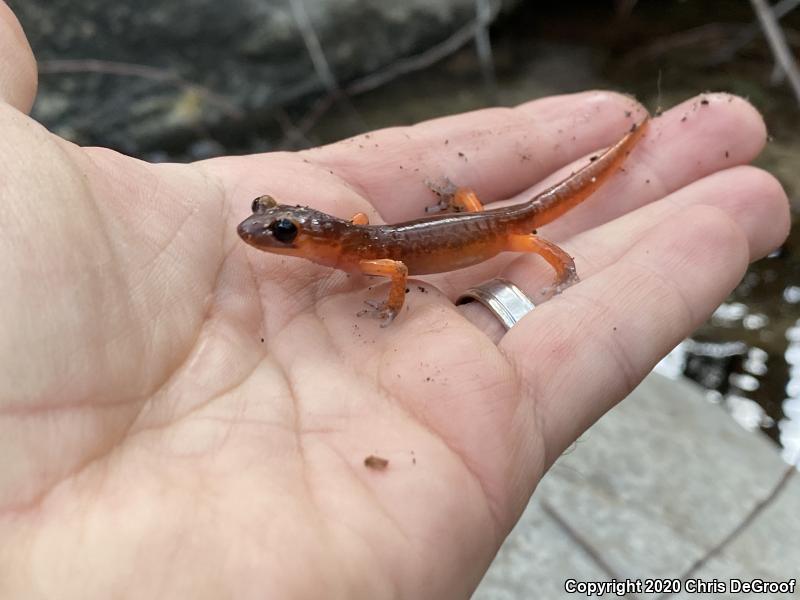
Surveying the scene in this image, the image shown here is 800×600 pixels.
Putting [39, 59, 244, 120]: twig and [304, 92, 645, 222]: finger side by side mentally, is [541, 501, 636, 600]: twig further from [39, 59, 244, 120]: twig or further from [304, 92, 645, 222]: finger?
[39, 59, 244, 120]: twig

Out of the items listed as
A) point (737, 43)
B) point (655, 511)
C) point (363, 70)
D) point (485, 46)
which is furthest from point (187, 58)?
point (737, 43)

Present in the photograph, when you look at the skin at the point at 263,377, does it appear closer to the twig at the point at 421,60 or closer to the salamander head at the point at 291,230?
the salamander head at the point at 291,230

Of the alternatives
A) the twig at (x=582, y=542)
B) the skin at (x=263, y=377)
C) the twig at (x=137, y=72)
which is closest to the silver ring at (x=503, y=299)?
the skin at (x=263, y=377)

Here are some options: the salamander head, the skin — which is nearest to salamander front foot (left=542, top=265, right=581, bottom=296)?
the skin

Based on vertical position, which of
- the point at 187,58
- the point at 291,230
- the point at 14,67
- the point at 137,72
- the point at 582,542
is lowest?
the point at 582,542

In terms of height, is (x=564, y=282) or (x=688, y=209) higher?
(x=688, y=209)

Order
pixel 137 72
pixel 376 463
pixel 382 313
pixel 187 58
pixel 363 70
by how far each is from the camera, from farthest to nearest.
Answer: pixel 363 70
pixel 187 58
pixel 137 72
pixel 382 313
pixel 376 463

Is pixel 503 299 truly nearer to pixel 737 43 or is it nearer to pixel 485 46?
pixel 485 46
